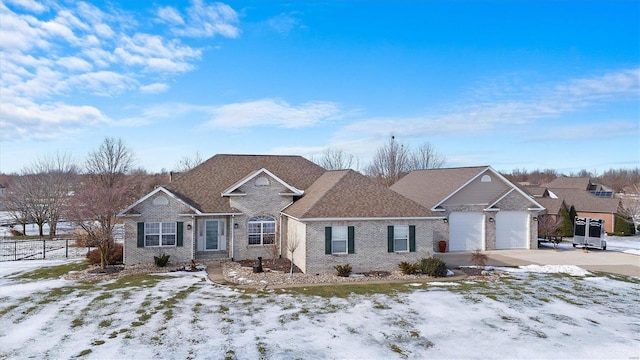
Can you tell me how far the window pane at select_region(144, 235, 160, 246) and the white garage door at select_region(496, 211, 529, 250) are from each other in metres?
21.8

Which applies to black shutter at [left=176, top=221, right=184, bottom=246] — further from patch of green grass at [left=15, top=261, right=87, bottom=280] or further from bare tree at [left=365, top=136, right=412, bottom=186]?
bare tree at [left=365, top=136, right=412, bottom=186]

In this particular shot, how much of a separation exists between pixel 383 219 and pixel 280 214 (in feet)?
21.0

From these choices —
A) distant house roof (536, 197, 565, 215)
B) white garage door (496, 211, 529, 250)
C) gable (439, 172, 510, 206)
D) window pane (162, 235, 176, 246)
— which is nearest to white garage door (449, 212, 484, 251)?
gable (439, 172, 510, 206)

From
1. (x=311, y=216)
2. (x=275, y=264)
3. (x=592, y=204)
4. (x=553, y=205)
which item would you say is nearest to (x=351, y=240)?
(x=311, y=216)

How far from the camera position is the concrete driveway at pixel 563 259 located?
21770 millimetres

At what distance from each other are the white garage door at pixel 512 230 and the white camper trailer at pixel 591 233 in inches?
150

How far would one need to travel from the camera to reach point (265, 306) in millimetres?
14031

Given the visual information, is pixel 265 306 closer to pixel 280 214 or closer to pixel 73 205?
pixel 280 214

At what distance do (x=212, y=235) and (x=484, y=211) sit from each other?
18.0 m

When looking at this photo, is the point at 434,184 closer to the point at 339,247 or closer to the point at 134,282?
the point at 339,247

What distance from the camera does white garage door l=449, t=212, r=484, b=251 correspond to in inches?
1067

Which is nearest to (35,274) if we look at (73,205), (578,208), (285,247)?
(73,205)

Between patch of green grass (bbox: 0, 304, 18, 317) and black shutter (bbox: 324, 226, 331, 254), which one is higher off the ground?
black shutter (bbox: 324, 226, 331, 254)

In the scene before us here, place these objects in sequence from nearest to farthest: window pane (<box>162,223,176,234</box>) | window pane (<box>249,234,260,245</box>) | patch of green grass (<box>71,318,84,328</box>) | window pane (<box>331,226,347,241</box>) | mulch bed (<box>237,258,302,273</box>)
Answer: patch of green grass (<box>71,318,84,328</box>) → window pane (<box>331,226,347,241</box>) → mulch bed (<box>237,258,302,273</box>) → window pane (<box>162,223,176,234</box>) → window pane (<box>249,234,260,245</box>)
